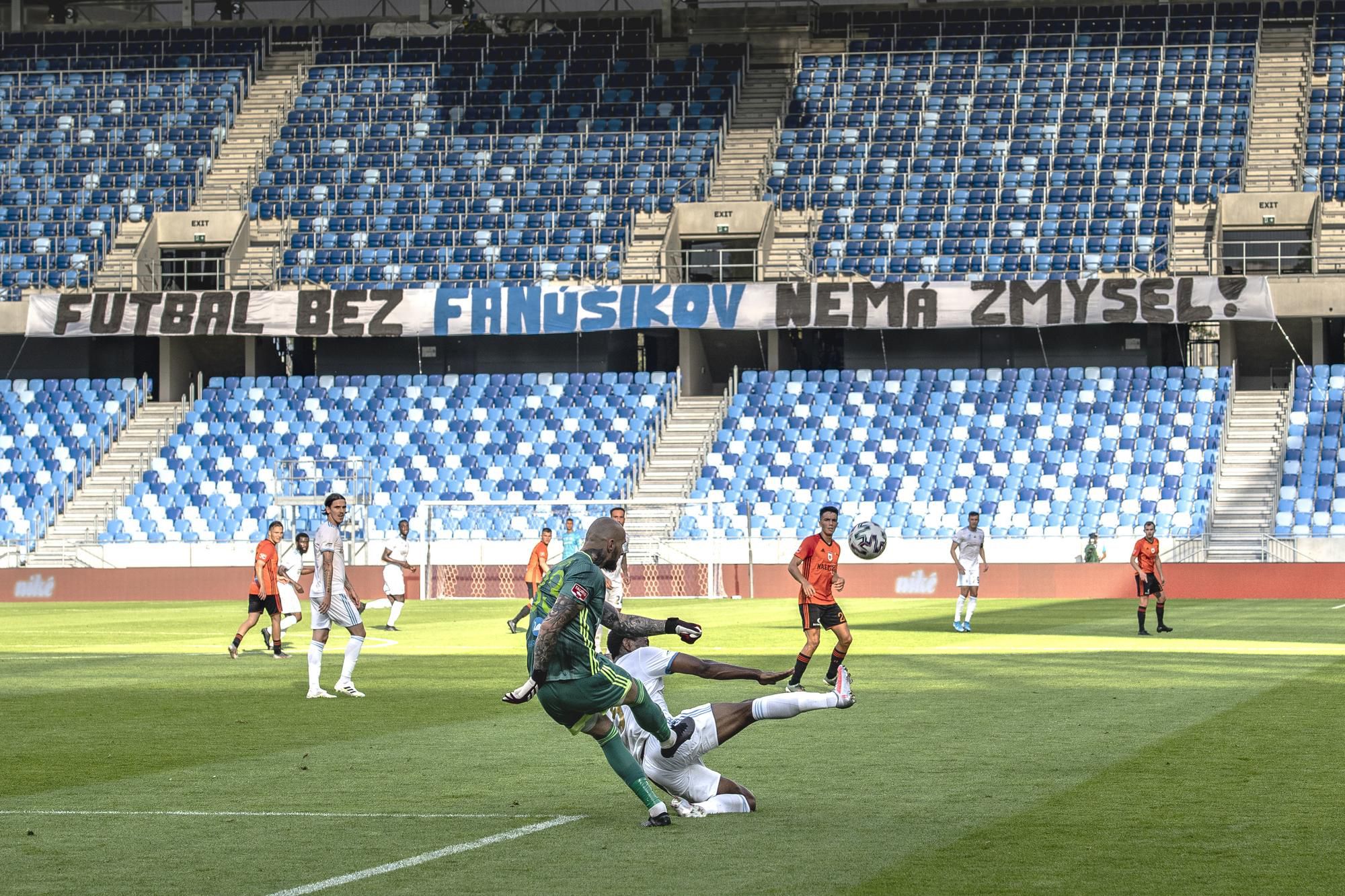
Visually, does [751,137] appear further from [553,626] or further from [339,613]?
[553,626]

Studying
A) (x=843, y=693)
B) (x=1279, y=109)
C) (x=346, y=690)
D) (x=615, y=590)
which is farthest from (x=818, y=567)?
(x=1279, y=109)

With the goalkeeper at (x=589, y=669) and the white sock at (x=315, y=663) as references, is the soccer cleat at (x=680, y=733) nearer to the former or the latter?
the goalkeeper at (x=589, y=669)

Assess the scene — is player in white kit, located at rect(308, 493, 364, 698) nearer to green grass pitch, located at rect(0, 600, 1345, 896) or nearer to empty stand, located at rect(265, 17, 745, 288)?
green grass pitch, located at rect(0, 600, 1345, 896)

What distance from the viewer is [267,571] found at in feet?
84.1

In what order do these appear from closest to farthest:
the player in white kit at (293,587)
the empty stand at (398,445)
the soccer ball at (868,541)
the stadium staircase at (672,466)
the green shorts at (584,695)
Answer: the green shorts at (584,695), the player in white kit at (293,587), the soccer ball at (868,541), the stadium staircase at (672,466), the empty stand at (398,445)

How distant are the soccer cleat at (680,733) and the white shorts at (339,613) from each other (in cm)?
847

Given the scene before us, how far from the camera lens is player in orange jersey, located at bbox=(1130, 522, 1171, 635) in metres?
27.9

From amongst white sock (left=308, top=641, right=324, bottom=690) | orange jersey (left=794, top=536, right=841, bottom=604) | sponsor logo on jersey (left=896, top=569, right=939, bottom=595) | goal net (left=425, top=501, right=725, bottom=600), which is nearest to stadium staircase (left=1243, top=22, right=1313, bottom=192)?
sponsor logo on jersey (left=896, top=569, right=939, bottom=595)

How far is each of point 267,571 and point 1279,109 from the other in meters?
37.5

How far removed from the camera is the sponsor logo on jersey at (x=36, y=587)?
141ft

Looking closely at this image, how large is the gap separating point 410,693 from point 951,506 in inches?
1021

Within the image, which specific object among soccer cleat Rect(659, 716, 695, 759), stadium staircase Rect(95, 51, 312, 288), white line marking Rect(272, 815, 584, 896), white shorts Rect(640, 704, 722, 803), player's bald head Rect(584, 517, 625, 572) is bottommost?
white line marking Rect(272, 815, 584, 896)

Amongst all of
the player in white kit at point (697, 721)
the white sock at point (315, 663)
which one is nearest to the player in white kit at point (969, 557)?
the white sock at point (315, 663)

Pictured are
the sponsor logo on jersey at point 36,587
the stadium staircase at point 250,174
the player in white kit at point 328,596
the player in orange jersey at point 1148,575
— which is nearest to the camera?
the player in white kit at point 328,596
